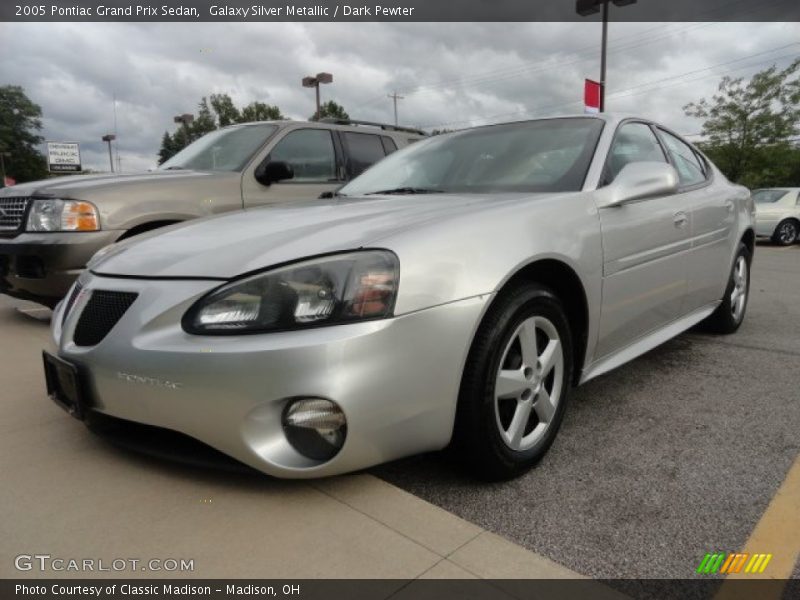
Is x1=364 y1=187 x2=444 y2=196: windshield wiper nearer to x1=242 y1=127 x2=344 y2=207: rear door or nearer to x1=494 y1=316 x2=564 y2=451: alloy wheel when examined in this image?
x1=494 y1=316 x2=564 y2=451: alloy wheel

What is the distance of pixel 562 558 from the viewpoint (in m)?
1.72

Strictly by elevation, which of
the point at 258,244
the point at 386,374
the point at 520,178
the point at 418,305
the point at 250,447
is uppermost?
the point at 520,178

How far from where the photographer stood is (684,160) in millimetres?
3721

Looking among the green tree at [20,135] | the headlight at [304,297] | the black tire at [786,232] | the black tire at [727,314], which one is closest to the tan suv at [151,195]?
the headlight at [304,297]

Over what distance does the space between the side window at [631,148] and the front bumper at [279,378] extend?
4.28 feet

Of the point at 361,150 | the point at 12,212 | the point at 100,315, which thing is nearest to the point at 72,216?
the point at 12,212

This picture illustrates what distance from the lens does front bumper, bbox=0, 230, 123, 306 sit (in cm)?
411

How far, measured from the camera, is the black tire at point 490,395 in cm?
194

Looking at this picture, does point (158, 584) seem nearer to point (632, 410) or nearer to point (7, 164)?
point (632, 410)

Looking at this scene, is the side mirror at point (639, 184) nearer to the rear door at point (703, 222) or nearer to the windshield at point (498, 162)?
the windshield at point (498, 162)

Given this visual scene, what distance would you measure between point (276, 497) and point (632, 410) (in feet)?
5.83

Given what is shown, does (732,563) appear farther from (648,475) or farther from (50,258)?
(50,258)

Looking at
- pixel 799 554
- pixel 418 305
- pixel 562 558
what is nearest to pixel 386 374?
pixel 418 305

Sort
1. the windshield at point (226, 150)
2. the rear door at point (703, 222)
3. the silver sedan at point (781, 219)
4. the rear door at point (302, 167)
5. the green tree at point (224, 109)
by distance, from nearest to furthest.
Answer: the rear door at point (703, 222)
the rear door at point (302, 167)
the windshield at point (226, 150)
the silver sedan at point (781, 219)
the green tree at point (224, 109)
